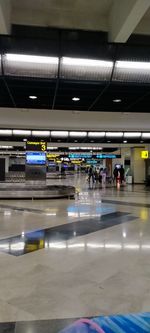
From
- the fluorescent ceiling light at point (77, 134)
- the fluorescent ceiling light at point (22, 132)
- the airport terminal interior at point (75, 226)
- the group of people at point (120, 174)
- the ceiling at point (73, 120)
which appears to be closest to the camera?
the airport terminal interior at point (75, 226)

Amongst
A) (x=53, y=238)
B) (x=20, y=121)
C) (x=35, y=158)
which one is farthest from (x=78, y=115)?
(x=53, y=238)

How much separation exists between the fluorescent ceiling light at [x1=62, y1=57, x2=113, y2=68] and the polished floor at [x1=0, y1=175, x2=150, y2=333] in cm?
348

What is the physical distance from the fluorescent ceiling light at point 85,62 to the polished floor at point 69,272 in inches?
137

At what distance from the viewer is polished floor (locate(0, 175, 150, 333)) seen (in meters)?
3.13

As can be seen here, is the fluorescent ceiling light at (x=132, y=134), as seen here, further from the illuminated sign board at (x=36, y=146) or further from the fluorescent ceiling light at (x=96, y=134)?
the illuminated sign board at (x=36, y=146)

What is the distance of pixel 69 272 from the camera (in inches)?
170

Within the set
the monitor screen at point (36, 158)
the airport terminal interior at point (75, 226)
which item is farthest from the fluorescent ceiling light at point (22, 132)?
the airport terminal interior at point (75, 226)

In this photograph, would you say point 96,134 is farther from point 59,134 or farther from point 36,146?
point 36,146

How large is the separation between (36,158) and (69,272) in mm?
14756

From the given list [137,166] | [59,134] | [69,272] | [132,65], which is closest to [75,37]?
[132,65]

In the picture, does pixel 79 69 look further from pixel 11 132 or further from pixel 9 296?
pixel 11 132

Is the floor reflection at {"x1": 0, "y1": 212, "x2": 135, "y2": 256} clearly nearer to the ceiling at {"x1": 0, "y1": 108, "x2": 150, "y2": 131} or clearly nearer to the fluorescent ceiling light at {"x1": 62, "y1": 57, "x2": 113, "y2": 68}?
the fluorescent ceiling light at {"x1": 62, "y1": 57, "x2": 113, "y2": 68}

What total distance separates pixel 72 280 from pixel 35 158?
15045 millimetres

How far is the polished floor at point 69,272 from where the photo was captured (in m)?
3.13
